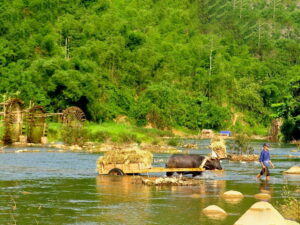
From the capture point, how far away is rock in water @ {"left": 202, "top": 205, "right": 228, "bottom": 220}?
19.4m

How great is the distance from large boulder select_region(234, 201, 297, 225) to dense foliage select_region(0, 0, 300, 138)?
6205 cm

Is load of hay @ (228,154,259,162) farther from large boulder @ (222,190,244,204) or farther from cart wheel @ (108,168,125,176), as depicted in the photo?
large boulder @ (222,190,244,204)

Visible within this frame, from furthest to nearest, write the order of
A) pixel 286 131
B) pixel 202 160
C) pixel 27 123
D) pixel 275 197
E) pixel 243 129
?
pixel 243 129 < pixel 286 131 < pixel 27 123 < pixel 202 160 < pixel 275 197

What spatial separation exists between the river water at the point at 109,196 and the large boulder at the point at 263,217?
1.27 m

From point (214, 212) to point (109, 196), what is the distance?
5.53 m

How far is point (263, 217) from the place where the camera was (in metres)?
16.8

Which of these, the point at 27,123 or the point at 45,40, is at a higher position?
the point at 45,40

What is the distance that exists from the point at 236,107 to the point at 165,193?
106213 millimetres

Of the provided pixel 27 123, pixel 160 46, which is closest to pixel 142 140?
pixel 27 123

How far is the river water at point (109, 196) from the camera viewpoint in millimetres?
19281

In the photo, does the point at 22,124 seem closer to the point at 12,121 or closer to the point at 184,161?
the point at 12,121

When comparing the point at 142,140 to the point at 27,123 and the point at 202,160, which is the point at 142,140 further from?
the point at 202,160

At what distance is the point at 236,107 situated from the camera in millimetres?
129750

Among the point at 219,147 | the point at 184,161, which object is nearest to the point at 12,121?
the point at 219,147
